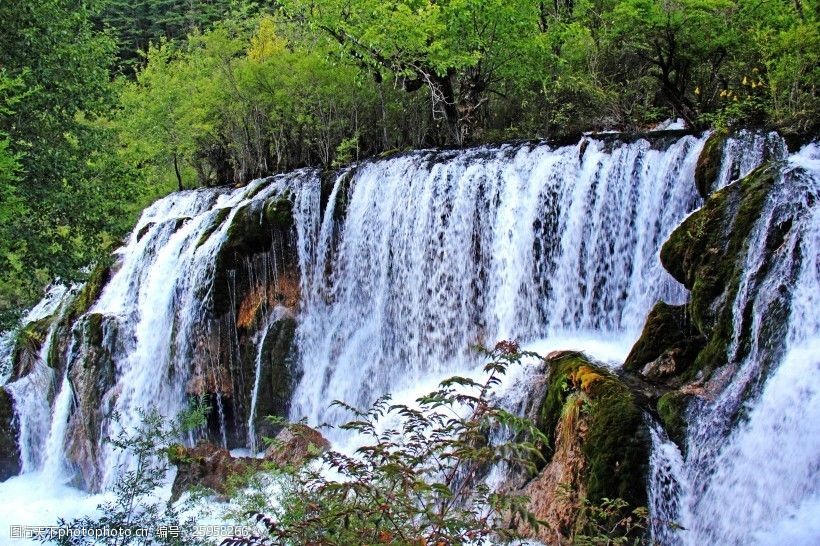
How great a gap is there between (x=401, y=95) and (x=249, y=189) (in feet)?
18.4

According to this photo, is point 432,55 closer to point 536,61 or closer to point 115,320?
point 536,61

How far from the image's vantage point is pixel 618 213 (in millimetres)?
10266

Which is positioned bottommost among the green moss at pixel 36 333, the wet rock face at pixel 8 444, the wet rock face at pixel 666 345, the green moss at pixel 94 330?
the wet rock face at pixel 8 444

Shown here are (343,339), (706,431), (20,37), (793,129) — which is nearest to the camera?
(706,431)

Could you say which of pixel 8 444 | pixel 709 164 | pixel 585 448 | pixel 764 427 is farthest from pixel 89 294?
pixel 764 427

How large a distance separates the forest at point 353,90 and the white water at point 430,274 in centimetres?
206

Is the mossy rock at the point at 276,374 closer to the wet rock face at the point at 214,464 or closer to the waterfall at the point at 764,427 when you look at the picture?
→ the wet rock face at the point at 214,464

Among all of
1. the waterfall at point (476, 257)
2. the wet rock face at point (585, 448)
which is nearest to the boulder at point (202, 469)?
the waterfall at point (476, 257)

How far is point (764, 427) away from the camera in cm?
593

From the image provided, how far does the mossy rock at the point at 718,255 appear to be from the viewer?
22.8ft

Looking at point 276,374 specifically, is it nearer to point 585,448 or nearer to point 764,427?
point 585,448

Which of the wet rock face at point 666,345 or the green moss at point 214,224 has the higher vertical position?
the green moss at point 214,224

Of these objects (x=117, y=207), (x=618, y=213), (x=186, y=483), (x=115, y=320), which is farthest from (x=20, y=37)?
(x=618, y=213)

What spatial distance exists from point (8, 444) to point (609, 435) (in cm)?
1371
